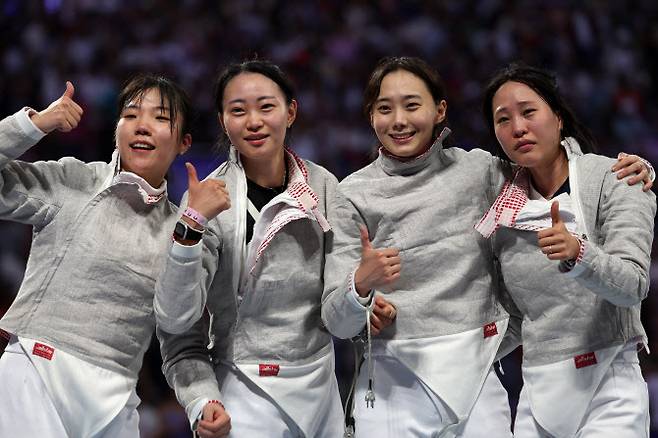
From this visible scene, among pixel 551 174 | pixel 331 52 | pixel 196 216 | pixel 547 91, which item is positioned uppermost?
pixel 331 52

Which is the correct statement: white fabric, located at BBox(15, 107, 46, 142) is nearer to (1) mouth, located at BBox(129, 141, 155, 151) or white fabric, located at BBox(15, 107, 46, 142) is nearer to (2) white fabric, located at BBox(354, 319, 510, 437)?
(1) mouth, located at BBox(129, 141, 155, 151)

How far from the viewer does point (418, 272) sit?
2.34 m

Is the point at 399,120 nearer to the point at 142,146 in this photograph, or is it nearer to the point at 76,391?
the point at 142,146

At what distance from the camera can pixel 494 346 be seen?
7.63ft

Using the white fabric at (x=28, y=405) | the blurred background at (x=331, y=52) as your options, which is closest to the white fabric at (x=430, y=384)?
the white fabric at (x=28, y=405)

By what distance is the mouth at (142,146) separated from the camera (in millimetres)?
2457

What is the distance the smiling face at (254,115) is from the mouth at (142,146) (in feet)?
0.67

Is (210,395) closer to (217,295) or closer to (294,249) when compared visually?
(217,295)

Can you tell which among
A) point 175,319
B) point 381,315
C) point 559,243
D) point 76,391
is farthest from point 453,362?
point 76,391

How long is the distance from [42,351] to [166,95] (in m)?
0.74

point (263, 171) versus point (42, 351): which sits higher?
point (263, 171)

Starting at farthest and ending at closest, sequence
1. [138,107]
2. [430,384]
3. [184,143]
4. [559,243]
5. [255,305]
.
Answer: [184,143] → [138,107] → [255,305] → [430,384] → [559,243]

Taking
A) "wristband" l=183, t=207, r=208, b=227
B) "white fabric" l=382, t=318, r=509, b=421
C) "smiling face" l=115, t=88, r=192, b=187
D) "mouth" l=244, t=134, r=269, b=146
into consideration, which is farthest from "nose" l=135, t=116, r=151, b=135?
"white fabric" l=382, t=318, r=509, b=421

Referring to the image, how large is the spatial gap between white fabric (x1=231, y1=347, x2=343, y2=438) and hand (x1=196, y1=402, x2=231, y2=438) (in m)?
0.09
